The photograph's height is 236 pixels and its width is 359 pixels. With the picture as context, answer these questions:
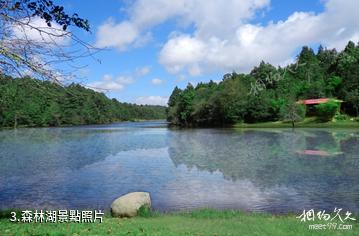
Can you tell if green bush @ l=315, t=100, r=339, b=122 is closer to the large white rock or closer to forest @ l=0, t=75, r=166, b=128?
forest @ l=0, t=75, r=166, b=128

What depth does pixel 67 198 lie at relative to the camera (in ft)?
58.9

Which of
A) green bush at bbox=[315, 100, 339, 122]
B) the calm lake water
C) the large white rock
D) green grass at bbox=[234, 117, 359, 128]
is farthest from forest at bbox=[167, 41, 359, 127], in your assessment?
the large white rock

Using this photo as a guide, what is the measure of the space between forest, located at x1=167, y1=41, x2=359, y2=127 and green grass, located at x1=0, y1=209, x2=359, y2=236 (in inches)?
3066

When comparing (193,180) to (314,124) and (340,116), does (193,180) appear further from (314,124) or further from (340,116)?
(340,116)

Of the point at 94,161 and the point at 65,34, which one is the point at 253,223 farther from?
the point at 94,161

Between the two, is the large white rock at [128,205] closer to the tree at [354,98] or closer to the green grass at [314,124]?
the green grass at [314,124]

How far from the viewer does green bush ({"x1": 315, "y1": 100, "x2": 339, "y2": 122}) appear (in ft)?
273

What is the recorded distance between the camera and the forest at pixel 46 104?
24.2 ft

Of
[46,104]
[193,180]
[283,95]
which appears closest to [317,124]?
[283,95]

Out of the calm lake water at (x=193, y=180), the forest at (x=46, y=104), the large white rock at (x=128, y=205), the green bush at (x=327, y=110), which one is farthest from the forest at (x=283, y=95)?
the large white rock at (x=128, y=205)

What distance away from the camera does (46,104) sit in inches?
706

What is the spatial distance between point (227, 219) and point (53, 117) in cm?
14112

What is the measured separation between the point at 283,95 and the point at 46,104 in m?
93.5

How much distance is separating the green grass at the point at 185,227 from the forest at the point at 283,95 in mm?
77873
